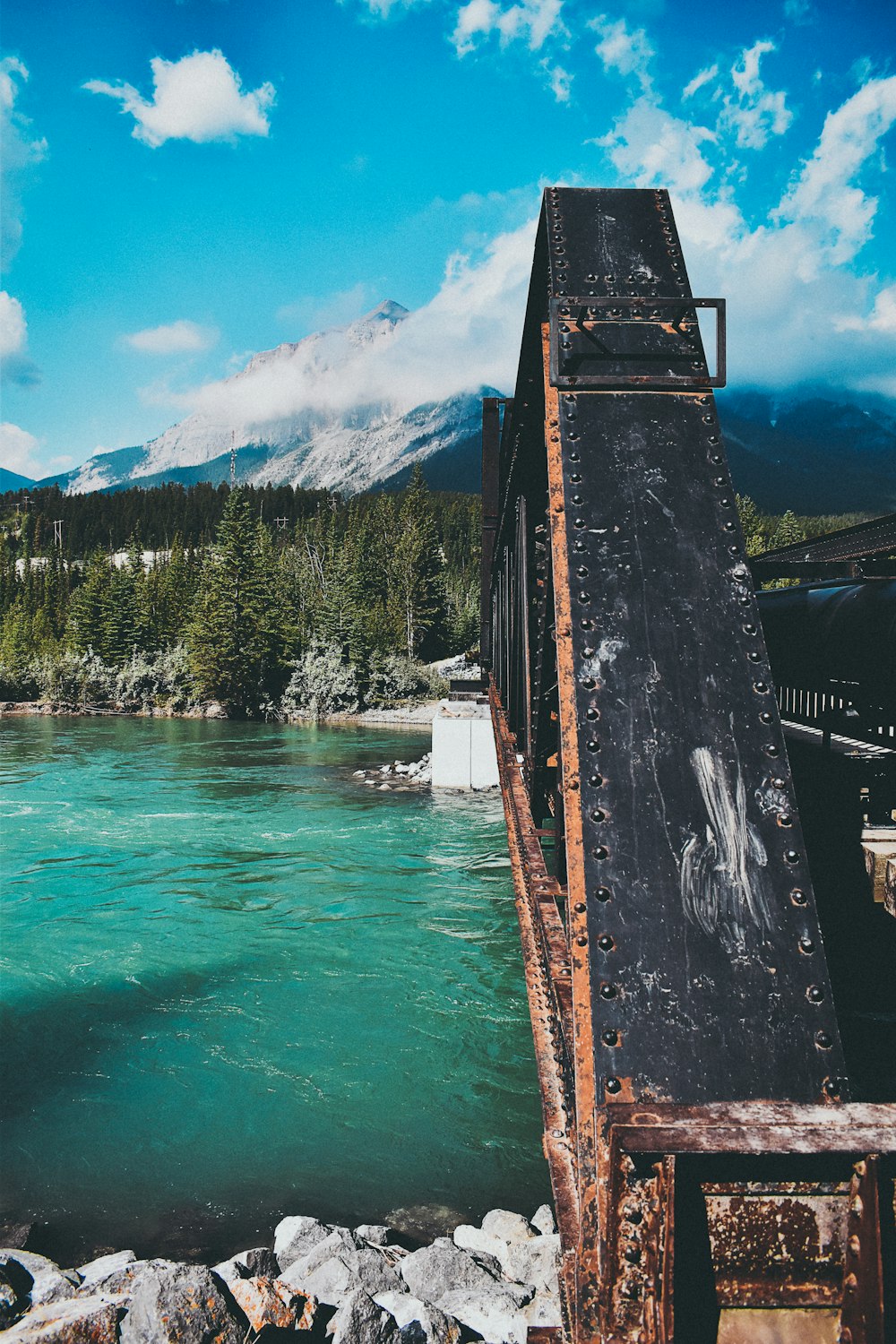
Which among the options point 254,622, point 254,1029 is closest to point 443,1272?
point 254,1029

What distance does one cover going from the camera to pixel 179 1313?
4.72 meters

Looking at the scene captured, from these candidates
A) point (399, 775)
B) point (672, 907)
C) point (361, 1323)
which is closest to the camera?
point (672, 907)

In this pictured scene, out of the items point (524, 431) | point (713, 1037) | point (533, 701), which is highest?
point (524, 431)

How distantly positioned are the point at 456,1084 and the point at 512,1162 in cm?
135

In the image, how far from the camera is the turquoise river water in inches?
289

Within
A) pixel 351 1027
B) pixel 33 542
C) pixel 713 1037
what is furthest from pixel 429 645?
pixel 33 542

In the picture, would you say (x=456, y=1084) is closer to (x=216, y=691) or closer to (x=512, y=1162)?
(x=512, y=1162)

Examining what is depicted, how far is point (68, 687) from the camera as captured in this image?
61281 mm

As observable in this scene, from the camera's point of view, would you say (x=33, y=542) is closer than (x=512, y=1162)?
No

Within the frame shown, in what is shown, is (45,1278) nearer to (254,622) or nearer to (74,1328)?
(74,1328)

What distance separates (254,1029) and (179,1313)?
566 cm

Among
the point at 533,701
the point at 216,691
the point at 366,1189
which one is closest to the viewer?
the point at 533,701

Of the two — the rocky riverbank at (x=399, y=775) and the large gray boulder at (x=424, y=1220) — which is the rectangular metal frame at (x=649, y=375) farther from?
the rocky riverbank at (x=399, y=775)

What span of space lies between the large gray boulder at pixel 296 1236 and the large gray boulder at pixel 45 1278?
1.36 meters
